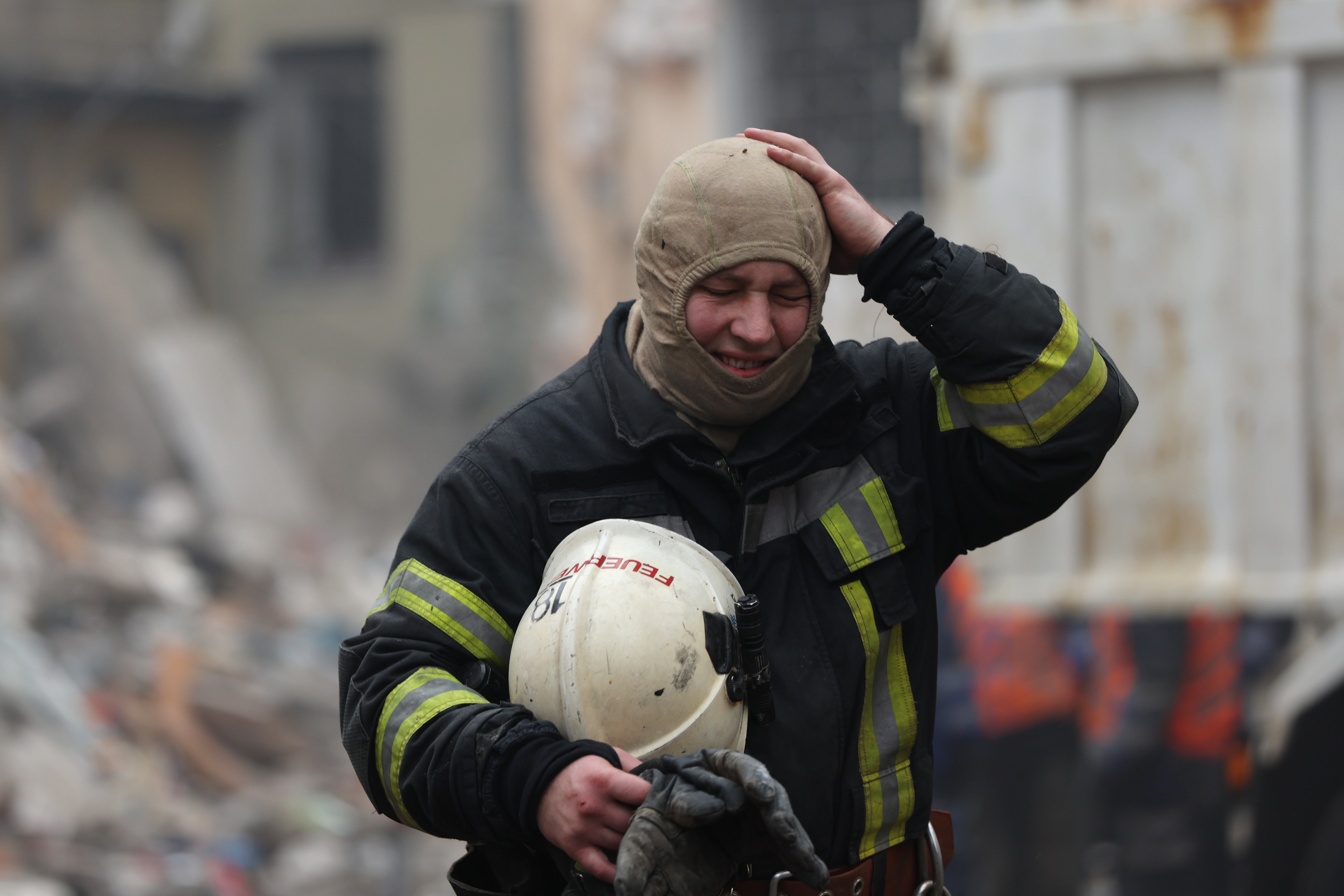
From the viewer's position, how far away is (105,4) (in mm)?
16281

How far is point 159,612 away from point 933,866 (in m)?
8.26

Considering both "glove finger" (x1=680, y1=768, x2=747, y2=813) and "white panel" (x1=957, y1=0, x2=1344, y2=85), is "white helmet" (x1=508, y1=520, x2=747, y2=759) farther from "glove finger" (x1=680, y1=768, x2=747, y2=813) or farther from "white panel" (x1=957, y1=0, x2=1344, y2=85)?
"white panel" (x1=957, y1=0, x2=1344, y2=85)

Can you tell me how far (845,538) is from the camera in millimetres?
2055

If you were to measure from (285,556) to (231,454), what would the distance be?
6.41 ft

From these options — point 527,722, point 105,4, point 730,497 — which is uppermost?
point 105,4

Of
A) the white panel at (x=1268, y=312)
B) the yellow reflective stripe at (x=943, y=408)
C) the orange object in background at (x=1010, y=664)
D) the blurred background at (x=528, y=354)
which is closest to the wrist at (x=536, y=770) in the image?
the yellow reflective stripe at (x=943, y=408)

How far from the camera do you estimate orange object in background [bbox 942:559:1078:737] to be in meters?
4.23

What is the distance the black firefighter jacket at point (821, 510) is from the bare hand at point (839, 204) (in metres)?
0.04

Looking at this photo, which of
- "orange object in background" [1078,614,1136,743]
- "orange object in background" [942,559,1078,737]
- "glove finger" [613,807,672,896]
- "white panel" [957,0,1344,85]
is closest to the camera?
"glove finger" [613,807,672,896]

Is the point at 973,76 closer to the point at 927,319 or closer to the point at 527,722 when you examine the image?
the point at 927,319

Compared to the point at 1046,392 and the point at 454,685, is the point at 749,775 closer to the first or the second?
the point at 454,685

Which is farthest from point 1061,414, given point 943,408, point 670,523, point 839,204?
point 670,523

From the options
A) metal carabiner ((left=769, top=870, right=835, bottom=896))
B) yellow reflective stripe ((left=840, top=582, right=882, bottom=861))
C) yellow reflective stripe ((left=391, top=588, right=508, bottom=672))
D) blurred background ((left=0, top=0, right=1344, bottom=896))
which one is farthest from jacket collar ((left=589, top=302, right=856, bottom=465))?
blurred background ((left=0, top=0, right=1344, bottom=896))

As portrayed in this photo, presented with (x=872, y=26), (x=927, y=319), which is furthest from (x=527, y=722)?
(x=872, y=26)
